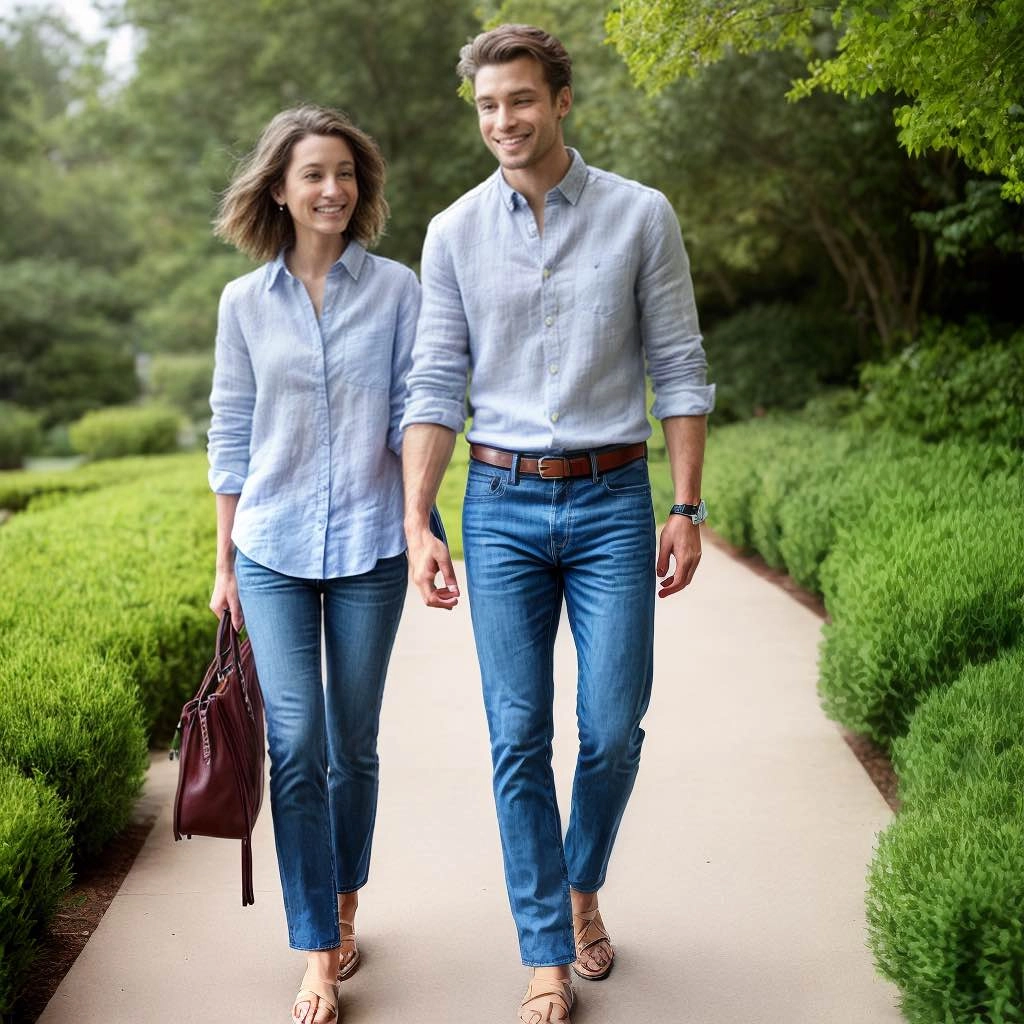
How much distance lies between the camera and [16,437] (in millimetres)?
24766

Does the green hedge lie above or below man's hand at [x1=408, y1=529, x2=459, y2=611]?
below

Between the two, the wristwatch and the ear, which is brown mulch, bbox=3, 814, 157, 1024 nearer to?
the wristwatch

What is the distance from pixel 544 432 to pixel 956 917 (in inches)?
51.9

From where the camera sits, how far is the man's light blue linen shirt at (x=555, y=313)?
299 cm

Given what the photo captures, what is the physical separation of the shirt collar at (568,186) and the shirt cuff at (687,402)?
1.63ft

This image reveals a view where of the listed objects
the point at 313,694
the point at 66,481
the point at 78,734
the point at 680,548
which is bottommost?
the point at 66,481

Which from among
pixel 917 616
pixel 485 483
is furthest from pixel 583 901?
pixel 917 616

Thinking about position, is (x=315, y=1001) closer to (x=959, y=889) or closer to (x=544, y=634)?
(x=544, y=634)

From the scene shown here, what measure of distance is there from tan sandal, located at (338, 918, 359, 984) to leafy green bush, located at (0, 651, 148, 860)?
0.93 metres

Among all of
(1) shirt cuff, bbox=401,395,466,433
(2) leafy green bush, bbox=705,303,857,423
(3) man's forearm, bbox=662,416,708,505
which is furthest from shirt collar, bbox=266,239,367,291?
(2) leafy green bush, bbox=705,303,857,423

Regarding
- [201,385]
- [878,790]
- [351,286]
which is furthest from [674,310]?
[201,385]

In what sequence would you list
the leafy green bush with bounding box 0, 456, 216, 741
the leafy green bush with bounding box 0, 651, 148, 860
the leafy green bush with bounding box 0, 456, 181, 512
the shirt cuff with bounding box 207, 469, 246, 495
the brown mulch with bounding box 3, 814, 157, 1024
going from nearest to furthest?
the shirt cuff with bounding box 207, 469, 246, 495, the brown mulch with bounding box 3, 814, 157, 1024, the leafy green bush with bounding box 0, 651, 148, 860, the leafy green bush with bounding box 0, 456, 216, 741, the leafy green bush with bounding box 0, 456, 181, 512

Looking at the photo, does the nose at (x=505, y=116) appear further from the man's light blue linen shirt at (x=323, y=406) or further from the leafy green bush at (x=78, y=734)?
the leafy green bush at (x=78, y=734)

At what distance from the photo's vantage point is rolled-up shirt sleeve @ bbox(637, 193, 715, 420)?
3.02 metres
